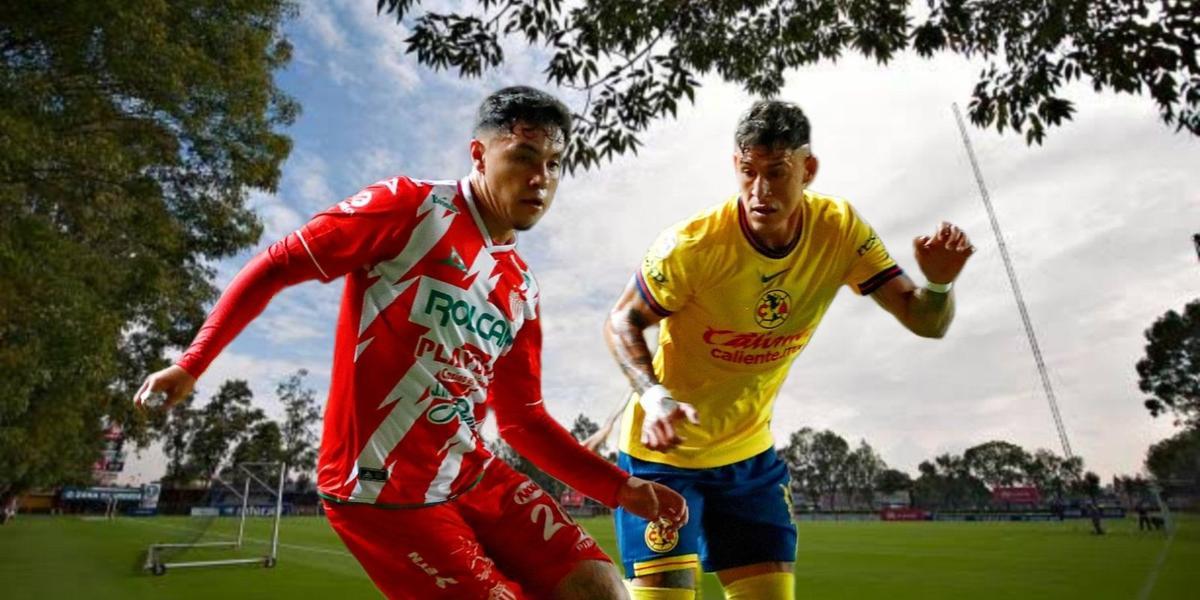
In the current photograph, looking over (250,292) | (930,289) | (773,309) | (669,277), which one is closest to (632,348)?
(669,277)

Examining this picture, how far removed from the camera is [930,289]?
11.6 ft

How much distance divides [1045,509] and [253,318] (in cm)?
6933

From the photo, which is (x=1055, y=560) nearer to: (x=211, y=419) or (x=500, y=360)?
(x=500, y=360)

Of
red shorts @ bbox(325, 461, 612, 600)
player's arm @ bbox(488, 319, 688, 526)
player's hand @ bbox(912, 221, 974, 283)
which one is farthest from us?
player's hand @ bbox(912, 221, 974, 283)

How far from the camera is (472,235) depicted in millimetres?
2551

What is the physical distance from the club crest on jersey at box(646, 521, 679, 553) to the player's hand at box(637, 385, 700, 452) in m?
0.71

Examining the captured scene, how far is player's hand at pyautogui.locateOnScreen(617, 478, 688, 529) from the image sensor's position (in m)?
2.70

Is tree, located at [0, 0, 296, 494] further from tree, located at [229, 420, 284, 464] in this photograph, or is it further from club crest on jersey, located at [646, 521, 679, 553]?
tree, located at [229, 420, 284, 464]

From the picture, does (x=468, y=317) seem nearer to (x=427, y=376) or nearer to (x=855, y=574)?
(x=427, y=376)

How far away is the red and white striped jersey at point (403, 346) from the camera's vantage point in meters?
2.27

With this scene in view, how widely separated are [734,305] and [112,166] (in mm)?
13017

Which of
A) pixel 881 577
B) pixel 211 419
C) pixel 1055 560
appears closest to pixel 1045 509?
pixel 1055 560

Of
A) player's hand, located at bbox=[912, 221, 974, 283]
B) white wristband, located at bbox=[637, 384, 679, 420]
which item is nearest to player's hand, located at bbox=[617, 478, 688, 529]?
white wristband, located at bbox=[637, 384, 679, 420]

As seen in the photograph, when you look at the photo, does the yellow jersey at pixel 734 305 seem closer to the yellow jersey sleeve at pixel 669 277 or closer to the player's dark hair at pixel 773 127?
the yellow jersey sleeve at pixel 669 277
